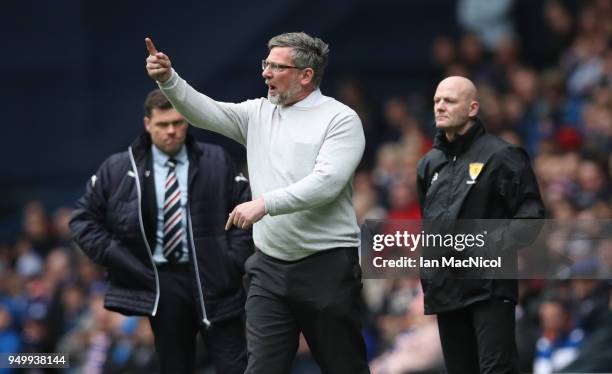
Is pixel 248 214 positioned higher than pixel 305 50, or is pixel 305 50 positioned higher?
pixel 305 50

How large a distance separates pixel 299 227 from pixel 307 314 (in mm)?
446

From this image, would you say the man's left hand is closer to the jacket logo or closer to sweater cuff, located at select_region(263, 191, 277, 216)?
sweater cuff, located at select_region(263, 191, 277, 216)

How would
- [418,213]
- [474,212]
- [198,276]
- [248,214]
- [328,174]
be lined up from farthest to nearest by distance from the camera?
[418,213] → [198,276] → [474,212] → [328,174] → [248,214]

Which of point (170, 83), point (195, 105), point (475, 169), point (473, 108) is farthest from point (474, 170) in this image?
point (170, 83)

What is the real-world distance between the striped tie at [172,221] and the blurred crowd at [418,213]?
2.24m

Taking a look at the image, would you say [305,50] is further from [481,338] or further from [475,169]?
[481,338]

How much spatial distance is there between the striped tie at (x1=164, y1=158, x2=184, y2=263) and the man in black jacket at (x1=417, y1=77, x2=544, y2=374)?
1.44m

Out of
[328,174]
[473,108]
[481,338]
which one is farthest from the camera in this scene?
[473,108]

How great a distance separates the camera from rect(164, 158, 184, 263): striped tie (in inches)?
336

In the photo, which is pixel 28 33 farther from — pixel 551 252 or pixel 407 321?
pixel 551 252

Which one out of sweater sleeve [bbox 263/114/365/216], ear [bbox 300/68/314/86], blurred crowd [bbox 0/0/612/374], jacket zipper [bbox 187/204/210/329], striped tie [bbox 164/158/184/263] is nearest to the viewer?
sweater sleeve [bbox 263/114/365/216]

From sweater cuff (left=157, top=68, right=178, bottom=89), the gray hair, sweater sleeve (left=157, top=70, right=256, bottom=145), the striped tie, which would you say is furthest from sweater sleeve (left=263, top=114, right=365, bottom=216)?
the striped tie

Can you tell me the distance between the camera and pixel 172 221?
8.56m

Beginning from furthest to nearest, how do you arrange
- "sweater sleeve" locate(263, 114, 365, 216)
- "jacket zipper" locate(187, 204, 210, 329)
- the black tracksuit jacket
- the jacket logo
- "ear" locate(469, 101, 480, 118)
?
1. "jacket zipper" locate(187, 204, 210, 329)
2. "ear" locate(469, 101, 480, 118)
3. the jacket logo
4. the black tracksuit jacket
5. "sweater sleeve" locate(263, 114, 365, 216)
